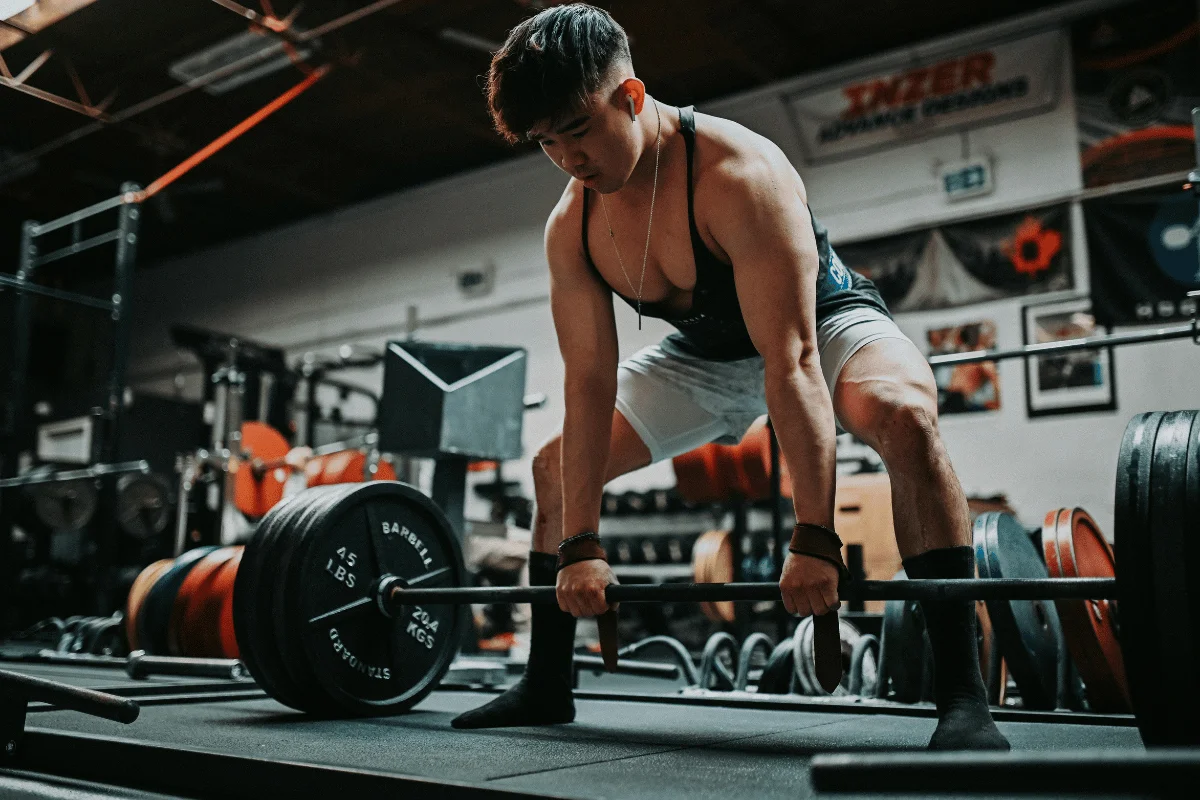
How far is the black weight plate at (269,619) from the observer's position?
6.85 ft

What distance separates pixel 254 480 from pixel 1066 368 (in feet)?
16.3

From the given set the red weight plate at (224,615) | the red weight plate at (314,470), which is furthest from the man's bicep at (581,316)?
the red weight plate at (314,470)

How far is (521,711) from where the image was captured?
80.0 inches

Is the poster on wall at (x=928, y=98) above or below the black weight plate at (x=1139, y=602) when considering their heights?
above

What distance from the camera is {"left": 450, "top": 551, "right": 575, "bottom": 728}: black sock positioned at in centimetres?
204

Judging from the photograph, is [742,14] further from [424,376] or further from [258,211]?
[258,211]

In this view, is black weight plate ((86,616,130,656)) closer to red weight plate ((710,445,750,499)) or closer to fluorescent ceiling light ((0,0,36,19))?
red weight plate ((710,445,750,499))

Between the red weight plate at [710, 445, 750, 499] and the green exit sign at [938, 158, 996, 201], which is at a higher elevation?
the green exit sign at [938, 158, 996, 201]

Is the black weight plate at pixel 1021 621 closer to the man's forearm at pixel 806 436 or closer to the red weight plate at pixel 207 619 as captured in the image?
the man's forearm at pixel 806 436

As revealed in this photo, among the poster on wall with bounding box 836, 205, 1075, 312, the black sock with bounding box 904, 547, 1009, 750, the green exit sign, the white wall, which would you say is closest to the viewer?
the black sock with bounding box 904, 547, 1009, 750

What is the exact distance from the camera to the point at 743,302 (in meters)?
1.68

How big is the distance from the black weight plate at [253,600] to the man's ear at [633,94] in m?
1.13

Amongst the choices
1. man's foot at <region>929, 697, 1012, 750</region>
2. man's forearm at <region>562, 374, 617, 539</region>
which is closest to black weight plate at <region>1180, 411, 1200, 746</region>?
man's foot at <region>929, 697, 1012, 750</region>

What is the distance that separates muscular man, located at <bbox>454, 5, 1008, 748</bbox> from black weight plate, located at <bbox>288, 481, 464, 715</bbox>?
0.34m
